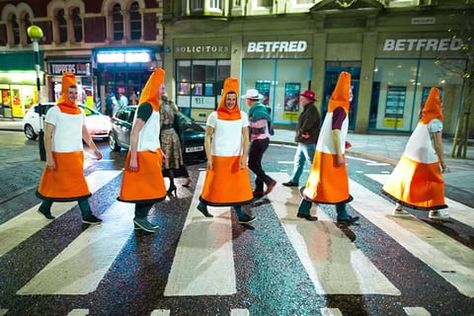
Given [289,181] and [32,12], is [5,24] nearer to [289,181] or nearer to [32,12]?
[32,12]

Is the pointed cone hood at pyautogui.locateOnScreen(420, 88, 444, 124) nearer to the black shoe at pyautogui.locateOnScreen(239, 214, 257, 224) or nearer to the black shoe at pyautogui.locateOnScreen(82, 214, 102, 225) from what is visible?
the black shoe at pyautogui.locateOnScreen(239, 214, 257, 224)

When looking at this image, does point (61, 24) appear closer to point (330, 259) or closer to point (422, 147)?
point (422, 147)

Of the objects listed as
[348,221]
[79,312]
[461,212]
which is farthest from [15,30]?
[461,212]

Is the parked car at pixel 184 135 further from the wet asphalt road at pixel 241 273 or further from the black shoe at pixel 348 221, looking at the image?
the black shoe at pixel 348 221

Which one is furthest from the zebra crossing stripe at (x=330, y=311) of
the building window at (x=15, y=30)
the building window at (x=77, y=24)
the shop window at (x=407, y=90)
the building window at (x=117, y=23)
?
the building window at (x=15, y=30)

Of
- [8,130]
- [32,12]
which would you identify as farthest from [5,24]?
[8,130]

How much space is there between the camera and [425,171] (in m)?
5.36

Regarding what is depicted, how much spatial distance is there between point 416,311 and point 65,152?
15.1ft

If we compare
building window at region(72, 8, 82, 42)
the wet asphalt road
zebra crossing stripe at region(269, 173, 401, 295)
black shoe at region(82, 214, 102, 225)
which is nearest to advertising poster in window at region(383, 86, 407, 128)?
the wet asphalt road

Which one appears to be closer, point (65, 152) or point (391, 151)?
point (65, 152)

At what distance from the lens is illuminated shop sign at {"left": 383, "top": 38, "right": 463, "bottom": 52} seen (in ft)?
52.0

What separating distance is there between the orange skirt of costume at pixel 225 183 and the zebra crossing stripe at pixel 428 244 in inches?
87.8

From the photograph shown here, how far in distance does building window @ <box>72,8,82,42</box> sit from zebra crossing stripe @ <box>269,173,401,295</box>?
22186mm

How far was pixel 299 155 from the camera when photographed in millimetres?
7457
